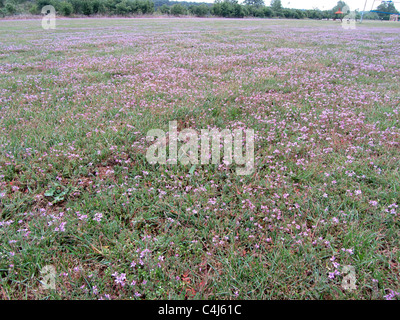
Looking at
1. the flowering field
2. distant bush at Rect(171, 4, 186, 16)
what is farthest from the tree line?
the flowering field

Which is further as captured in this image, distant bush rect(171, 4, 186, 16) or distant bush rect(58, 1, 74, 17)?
distant bush rect(171, 4, 186, 16)

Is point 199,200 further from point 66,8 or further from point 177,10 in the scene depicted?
point 177,10

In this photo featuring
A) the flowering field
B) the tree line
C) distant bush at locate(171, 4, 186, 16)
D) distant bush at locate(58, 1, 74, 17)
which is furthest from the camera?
distant bush at locate(171, 4, 186, 16)

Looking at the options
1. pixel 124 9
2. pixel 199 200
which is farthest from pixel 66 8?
pixel 199 200

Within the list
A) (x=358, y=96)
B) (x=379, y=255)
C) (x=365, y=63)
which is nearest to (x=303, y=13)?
(x=365, y=63)

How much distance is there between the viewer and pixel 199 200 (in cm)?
327

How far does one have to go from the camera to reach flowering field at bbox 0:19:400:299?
2328mm

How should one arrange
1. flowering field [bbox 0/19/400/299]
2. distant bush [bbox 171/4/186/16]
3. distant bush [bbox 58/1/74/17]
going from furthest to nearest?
distant bush [bbox 171/4/186/16]
distant bush [bbox 58/1/74/17]
flowering field [bbox 0/19/400/299]

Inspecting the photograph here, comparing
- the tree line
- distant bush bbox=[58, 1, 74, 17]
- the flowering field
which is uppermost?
the tree line

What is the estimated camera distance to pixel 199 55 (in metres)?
12.2

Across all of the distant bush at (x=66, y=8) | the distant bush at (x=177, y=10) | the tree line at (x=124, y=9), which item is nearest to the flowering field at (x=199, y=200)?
the distant bush at (x=66, y=8)

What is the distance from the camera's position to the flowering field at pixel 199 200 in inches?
91.7

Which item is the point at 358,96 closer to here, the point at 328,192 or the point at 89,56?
the point at 328,192

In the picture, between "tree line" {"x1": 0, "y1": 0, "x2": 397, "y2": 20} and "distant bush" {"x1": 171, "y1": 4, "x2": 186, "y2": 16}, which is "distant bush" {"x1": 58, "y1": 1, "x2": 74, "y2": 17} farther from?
"distant bush" {"x1": 171, "y1": 4, "x2": 186, "y2": 16}
